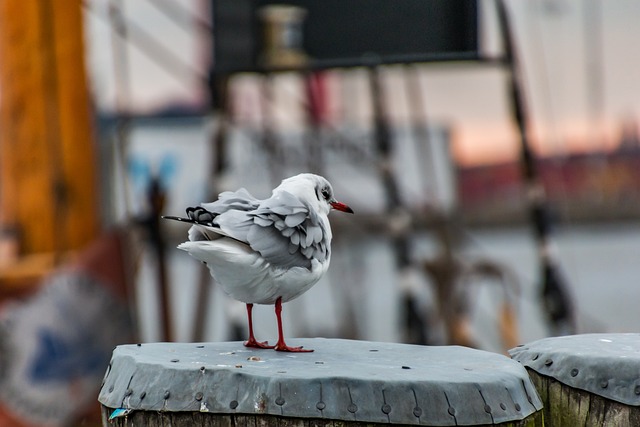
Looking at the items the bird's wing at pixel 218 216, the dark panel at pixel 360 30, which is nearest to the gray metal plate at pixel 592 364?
the bird's wing at pixel 218 216

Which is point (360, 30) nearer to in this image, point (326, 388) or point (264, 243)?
point (264, 243)

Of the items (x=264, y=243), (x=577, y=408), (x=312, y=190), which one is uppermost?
(x=312, y=190)

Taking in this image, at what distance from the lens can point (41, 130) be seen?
9.69 metres

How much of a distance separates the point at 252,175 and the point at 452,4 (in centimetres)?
1020

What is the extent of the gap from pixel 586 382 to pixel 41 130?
6.76 metres

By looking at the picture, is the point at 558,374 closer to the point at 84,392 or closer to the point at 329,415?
the point at 329,415

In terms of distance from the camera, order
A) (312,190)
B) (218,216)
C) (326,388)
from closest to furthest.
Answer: (326,388)
(218,216)
(312,190)

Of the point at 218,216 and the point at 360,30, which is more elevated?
the point at 360,30

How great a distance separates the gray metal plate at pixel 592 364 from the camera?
12.1 feet

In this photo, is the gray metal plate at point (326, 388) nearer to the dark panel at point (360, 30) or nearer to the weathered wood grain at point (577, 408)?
the weathered wood grain at point (577, 408)

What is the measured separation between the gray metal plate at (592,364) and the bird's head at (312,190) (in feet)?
Answer: 2.61

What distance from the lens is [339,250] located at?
56.2 feet

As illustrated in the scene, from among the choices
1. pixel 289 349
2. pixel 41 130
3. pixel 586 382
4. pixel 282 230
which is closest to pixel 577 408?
pixel 586 382

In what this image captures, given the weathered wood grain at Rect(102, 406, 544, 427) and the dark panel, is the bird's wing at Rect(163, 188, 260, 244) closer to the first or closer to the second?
the weathered wood grain at Rect(102, 406, 544, 427)
